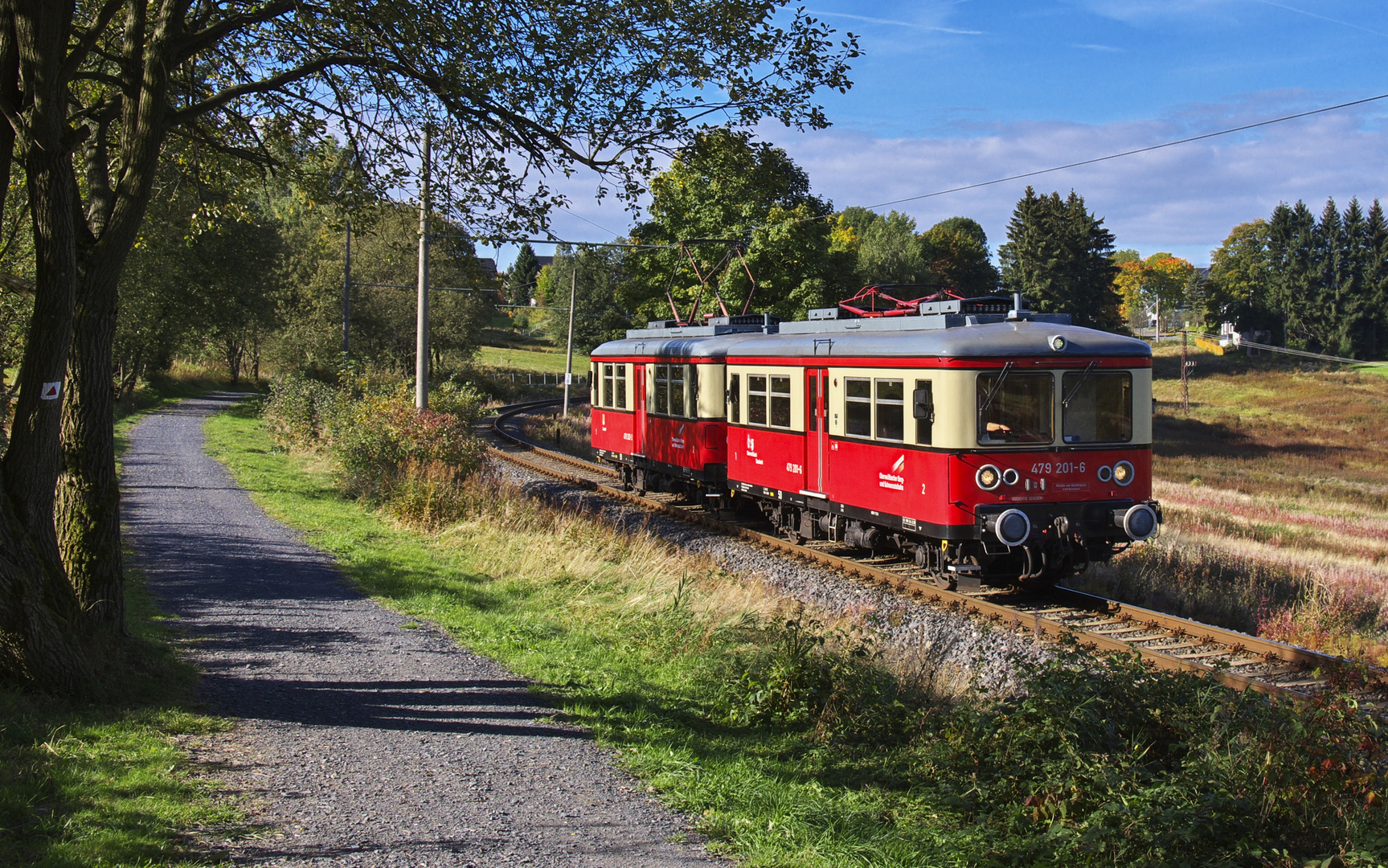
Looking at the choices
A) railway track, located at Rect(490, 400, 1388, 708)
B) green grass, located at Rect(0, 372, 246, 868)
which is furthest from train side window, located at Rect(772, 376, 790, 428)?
green grass, located at Rect(0, 372, 246, 868)

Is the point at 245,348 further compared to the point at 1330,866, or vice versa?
the point at 245,348

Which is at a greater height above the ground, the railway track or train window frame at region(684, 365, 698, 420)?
train window frame at region(684, 365, 698, 420)

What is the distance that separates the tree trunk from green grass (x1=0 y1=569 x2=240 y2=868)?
422 mm

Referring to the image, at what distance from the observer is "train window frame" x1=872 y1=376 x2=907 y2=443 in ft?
39.1

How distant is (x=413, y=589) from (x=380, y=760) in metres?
5.09

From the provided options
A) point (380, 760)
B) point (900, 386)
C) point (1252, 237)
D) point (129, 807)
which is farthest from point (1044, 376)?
point (1252, 237)

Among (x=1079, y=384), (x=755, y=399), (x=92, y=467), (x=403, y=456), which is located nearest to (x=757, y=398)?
(x=755, y=399)

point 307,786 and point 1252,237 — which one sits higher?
point 1252,237

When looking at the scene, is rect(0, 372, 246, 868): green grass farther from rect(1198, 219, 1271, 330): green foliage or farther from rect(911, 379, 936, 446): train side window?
rect(1198, 219, 1271, 330): green foliage

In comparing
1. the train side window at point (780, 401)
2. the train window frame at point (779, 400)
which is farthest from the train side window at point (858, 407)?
the train side window at point (780, 401)

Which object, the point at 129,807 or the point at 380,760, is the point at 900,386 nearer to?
the point at 380,760

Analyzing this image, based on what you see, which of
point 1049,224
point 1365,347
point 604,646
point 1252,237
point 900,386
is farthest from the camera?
point 1252,237

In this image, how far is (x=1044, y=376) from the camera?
11383mm

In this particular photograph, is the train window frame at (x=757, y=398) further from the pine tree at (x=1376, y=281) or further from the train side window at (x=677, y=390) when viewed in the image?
the pine tree at (x=1376, y=281)
